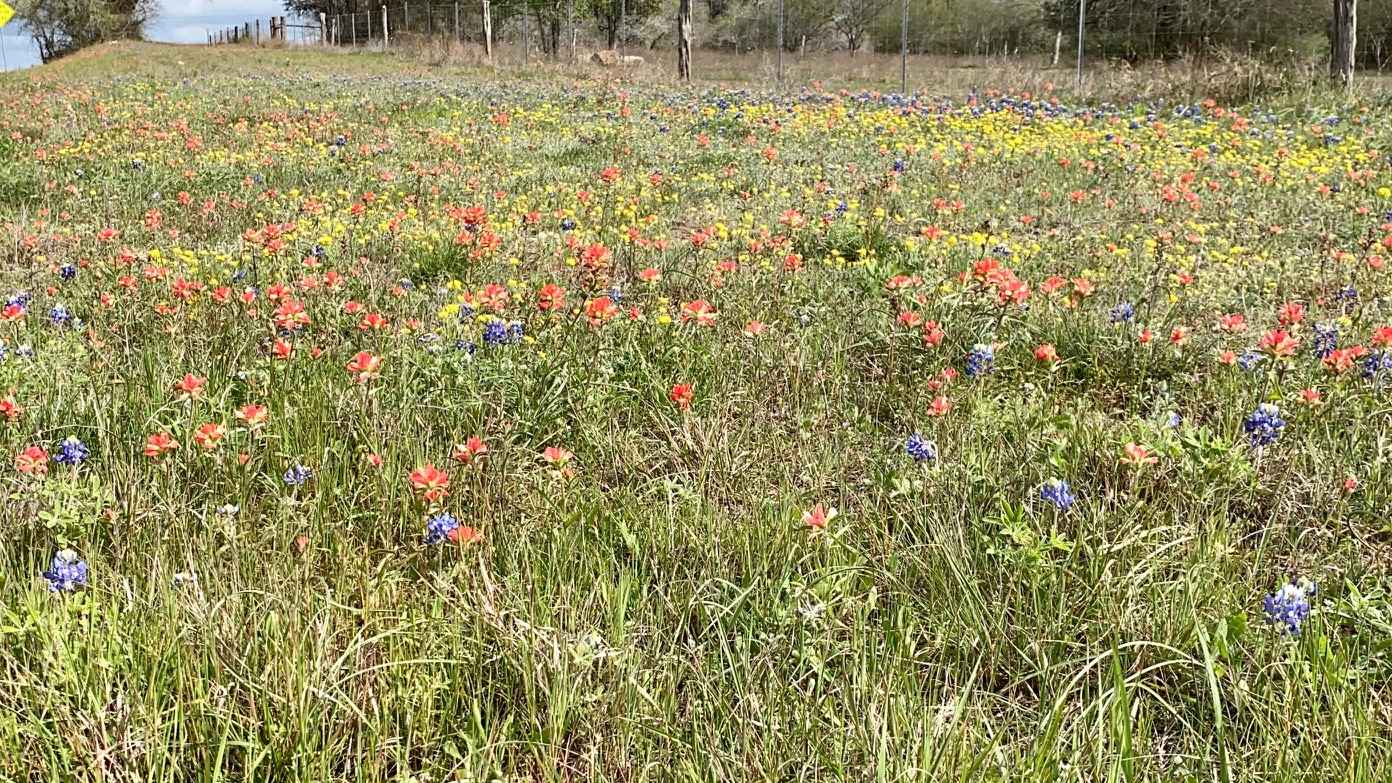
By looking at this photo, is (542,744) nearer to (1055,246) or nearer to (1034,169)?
(1055,246)

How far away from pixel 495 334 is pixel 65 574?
5.52ft

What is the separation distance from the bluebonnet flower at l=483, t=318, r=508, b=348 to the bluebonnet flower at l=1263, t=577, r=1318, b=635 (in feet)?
8.10

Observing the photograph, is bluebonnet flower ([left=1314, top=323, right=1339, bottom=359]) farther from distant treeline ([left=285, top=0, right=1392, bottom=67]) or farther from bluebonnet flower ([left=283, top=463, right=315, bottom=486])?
distant treeline ([left=285, top=0, right=1392, bottom=67])

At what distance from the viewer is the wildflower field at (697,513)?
1759 mm

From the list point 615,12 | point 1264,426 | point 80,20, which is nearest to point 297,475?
point 1264,426

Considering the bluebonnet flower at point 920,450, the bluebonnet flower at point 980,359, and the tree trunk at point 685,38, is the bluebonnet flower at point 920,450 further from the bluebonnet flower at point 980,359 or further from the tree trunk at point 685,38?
the tree trunk at point 685,38

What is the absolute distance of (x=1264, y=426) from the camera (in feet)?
8.30

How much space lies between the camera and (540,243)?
5805mm

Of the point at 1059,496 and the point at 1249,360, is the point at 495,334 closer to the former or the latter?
the point at 1059,496

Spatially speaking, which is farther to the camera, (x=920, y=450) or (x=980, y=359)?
(x=980, y=359)

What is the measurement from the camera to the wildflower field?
69.2 inches

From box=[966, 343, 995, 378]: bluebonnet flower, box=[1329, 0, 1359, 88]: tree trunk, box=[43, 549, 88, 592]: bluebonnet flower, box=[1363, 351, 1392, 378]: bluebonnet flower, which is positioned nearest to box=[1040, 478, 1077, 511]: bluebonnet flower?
box=[966, 343, 995, 378]: bluebonnet flower

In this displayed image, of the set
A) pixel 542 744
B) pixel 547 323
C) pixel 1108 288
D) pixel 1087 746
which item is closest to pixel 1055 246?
pixel 1108 288

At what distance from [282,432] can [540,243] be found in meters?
3.20
